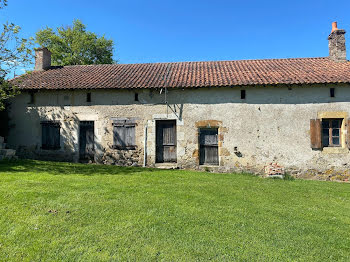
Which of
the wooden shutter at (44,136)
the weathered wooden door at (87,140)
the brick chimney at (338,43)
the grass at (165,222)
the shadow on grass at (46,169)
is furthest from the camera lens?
the brick chimney at (338,43)

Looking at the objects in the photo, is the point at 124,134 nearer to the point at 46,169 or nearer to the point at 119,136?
the point at 119,136

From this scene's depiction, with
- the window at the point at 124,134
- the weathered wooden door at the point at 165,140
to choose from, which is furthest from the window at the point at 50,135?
the weathered wooden door at the point at 165,140

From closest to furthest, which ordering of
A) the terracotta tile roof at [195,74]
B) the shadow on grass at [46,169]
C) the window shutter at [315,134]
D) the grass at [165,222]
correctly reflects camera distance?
the grass at [165,222] → the shadow on grass at [46,169] → the window shutter at [315,134] → the terracotta tile roof at [195,74]

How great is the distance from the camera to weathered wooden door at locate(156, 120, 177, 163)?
30.6ft

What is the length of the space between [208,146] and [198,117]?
134 centimetres

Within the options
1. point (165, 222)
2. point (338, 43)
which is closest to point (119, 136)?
point (165, 222)

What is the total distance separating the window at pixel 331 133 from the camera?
8430 millimetres

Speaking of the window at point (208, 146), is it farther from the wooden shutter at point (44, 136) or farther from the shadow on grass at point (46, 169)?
the wooden shutter at point (44, 136)

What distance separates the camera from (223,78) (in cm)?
934

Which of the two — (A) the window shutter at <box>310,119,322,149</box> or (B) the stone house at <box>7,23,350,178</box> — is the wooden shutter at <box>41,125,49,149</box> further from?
(A) the window shutter at <box>310,119,322,149</box>

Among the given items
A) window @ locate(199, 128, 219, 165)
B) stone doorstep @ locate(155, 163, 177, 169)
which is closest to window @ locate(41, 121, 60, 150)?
stone doorstep @ locate(155, 163, 177, 169)

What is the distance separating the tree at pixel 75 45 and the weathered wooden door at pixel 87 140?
14429mm

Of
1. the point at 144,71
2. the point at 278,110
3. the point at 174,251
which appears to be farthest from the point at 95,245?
the point at 144,71

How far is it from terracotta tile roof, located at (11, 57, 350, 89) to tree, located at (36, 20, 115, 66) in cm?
1065
